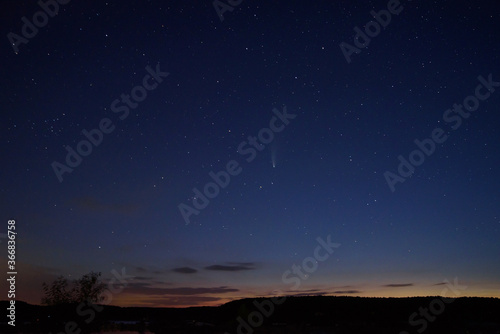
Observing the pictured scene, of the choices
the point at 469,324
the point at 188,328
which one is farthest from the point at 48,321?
the point at 469,324

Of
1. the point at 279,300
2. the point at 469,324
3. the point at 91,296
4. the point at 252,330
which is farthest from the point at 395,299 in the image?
the point at 91,296

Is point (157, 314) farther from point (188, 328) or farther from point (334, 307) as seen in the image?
point (188, 328)

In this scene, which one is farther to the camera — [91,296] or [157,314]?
[157,314]

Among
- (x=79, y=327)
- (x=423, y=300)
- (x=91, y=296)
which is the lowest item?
(x=423, y=300)

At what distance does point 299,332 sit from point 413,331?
11.0 metres

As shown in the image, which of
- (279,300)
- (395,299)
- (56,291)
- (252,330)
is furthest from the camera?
(279,300)

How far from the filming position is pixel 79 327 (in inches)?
1738

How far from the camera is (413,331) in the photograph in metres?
40.0

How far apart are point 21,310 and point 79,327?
4103 cm

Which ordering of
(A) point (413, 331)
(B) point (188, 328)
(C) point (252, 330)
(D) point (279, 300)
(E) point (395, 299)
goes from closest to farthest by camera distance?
(A) point (413, 331)
(C) point (252, 330)
(B) point (188, 328)
(E) point (395, 299)
(D) point (279, 300)

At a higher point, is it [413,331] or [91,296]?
[91,296]

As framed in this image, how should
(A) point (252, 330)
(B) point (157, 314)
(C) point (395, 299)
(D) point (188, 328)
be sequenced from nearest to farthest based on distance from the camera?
1. (A) point (252, 330)
2. (D) point (188, 328)
3. (C) point (395, 299)
4. (B) point (157, 314)

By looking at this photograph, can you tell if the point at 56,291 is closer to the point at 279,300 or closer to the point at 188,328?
the point at 188,328

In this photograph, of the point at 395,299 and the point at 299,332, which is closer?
the point at 299,332
